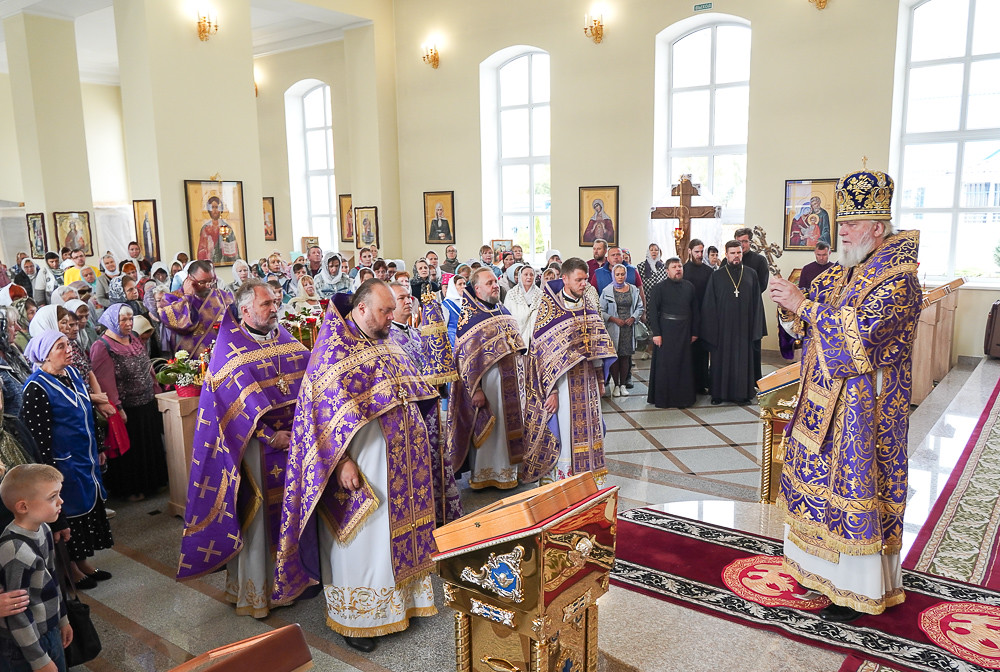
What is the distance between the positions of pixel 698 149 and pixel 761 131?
143 cm

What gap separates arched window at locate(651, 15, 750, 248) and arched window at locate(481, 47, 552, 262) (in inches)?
99.3

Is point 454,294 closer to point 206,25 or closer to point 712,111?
point 206,25

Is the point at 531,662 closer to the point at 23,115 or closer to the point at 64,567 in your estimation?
the point at 64,567

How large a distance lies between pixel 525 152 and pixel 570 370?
9914mm

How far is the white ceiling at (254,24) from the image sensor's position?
12117 millimetres

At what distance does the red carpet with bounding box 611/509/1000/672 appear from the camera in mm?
3369

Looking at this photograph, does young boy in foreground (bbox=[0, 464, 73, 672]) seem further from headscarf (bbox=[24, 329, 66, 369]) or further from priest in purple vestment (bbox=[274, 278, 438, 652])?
headscarf (bbox=[24, 329, 66, 369])

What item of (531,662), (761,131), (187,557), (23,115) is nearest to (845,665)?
(531,662)

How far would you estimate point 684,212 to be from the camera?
10.7 m

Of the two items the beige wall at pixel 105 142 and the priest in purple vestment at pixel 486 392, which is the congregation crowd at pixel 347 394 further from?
the beige wall at pixel 105 142

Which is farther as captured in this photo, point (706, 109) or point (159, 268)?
point (706, 109)

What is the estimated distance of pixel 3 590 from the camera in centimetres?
259

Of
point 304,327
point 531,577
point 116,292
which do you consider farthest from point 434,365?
point 116,292

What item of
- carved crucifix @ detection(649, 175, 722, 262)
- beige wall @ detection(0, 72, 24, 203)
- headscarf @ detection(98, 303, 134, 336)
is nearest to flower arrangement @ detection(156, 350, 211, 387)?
headscarf @ detection(98, 303, 134, 336)
